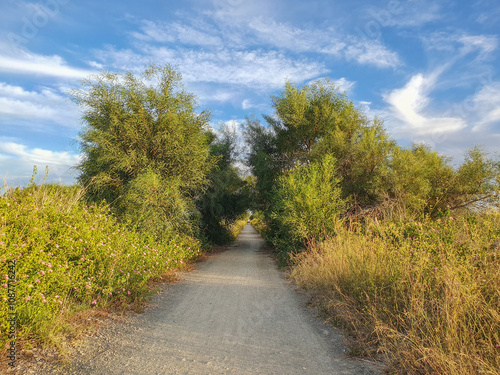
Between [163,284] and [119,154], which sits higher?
[119,154]

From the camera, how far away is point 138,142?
12.0 metres

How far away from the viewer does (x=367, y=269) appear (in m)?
5.71

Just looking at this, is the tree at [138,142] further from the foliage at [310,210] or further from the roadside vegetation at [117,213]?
the foliage at [310,210]

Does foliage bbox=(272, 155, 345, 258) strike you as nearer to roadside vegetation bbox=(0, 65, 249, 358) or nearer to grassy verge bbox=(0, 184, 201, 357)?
roadside vegetation bbox=(0, 65, 249, 358)

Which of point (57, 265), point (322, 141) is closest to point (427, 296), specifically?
point (57, 265)

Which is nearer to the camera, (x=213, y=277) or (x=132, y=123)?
(x=213, y=277)

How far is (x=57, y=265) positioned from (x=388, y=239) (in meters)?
6.57

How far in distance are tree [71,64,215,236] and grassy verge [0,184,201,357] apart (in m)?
4.43

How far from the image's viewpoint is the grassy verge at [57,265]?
3977 millimetres

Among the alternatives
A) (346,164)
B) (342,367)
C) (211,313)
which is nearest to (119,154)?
(211,313)

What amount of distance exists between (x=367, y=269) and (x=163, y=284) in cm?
551

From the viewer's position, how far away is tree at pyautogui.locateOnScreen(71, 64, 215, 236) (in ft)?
37.8

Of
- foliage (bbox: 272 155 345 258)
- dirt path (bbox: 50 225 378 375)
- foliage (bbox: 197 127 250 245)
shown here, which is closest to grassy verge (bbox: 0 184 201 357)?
dirt path (bbox: 50 225 378 375)

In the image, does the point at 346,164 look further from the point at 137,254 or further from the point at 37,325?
the point at 37,325
